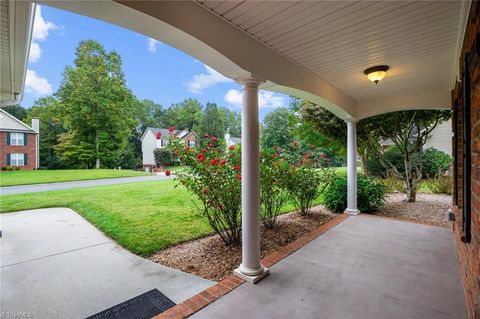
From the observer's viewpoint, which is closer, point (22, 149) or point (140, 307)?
point (140, 307)

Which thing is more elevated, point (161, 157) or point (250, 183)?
point (161, 157)

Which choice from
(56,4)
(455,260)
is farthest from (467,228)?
(56,4)

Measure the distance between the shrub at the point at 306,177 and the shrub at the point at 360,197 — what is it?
1.20ft

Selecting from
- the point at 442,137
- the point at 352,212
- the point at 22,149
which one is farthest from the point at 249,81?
the point at 22,149

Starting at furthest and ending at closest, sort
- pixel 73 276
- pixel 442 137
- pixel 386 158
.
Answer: pixel 442 137 < pixel 386 158 < pixel 73 276

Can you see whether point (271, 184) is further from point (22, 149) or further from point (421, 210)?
point (22, 149)

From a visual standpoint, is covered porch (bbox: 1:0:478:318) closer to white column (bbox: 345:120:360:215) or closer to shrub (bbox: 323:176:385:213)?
white column (bbox: 345:120:360:215)

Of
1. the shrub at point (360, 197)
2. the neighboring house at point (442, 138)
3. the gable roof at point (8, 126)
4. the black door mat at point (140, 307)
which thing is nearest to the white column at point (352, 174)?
the shrub at point (360, 197)

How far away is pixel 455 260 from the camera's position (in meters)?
3.29

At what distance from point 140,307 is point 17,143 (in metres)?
22.8

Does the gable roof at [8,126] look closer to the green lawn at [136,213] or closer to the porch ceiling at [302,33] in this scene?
the green lawn at [136,213]

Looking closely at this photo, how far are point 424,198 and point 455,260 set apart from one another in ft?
17.7

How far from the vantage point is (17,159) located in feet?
61.6

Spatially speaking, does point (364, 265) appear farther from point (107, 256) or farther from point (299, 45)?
point (107, 256)
